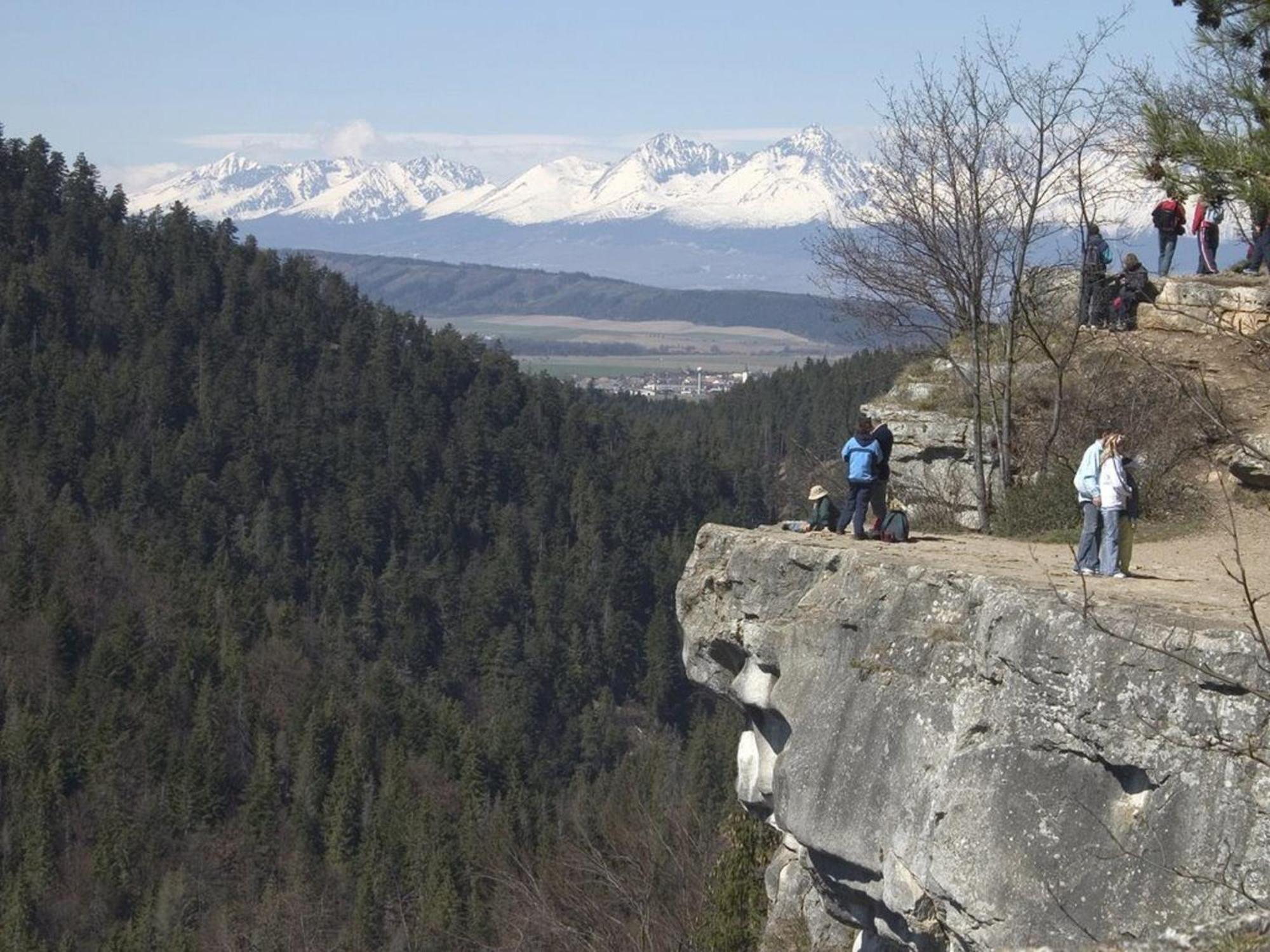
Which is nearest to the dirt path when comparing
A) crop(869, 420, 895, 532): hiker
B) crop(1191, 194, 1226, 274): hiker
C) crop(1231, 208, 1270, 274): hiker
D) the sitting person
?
the sitting person

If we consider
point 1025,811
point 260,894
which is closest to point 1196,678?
point 1025,811

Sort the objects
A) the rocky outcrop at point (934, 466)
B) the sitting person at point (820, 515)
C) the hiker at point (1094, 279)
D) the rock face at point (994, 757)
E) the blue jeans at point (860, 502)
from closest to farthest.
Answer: the rock face at point (994, 757) < the blue jeans at point (860, 502) < the sitting person at point (820, 515) < the hiker at point (1094, 279) < the rocky outcrop at point (934, 466)

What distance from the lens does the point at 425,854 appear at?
7238 centimetres

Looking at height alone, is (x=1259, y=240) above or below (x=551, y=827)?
above

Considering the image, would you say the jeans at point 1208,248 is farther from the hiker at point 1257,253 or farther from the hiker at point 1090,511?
the hiker at point 1090,511

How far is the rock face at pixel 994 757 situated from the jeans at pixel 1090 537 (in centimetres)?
115

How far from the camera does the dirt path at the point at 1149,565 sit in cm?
1348

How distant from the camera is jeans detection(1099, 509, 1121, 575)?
49.9 ft

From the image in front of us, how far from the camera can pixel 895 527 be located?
17750 millimetres

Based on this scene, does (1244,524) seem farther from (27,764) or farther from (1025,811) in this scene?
(27,764)

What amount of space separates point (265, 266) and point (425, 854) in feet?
284

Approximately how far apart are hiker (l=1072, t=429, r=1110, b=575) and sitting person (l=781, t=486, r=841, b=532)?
3.32 meters

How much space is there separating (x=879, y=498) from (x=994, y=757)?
4851 mm

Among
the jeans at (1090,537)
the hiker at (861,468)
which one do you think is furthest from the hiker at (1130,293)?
the jeans at (1090,537)
